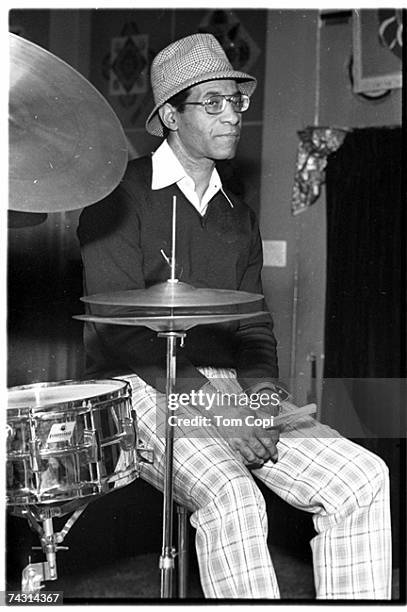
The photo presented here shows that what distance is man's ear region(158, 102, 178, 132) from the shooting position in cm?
208

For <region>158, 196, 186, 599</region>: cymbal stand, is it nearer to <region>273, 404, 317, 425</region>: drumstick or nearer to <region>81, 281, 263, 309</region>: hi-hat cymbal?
<region>81, 281, 263, 309</region>: hi-hat cymbal

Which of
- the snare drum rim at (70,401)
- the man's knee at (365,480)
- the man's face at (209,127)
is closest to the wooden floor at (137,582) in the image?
the man's knee at (365,480)

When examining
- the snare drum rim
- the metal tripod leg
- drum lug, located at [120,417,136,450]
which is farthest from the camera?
the metal tripod leg

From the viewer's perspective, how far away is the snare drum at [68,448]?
1.86 meters

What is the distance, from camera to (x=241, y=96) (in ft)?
6.81

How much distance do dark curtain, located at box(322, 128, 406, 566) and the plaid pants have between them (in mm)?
68

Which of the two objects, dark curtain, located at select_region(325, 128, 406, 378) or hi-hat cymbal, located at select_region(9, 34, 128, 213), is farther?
dark curtain, located at select_region(325, 128, 406, 378)

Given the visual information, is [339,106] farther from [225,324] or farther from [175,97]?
[225,324]

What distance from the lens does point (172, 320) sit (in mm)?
1932

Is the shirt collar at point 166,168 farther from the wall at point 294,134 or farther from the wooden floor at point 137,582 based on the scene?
the wooden floor at point 137,582

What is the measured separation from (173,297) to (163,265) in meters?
0.19

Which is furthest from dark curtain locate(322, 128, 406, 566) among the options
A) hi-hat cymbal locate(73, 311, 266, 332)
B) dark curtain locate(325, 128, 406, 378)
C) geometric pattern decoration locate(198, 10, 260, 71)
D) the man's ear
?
the man's ear

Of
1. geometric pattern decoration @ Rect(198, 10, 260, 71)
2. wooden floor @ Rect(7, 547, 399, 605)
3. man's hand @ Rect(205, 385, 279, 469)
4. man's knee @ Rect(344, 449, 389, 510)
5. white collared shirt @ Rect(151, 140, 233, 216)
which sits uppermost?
geometric pattern decoration @ Rect(198, 10, 260, 71)

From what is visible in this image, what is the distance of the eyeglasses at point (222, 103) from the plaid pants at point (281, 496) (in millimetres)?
591
